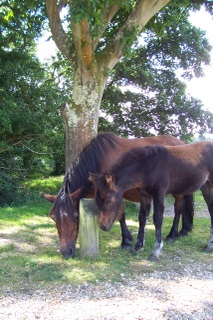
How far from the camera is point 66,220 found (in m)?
5.07

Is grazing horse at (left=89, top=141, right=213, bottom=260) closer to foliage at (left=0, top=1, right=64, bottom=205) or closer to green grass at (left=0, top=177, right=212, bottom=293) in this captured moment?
green grass at (left=0, top=177, right=212, bottom=293)

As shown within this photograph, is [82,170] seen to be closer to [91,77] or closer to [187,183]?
[187,183]

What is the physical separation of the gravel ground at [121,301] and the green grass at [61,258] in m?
0.24

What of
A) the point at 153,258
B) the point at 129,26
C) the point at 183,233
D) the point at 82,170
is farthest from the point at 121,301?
the point at 129,26

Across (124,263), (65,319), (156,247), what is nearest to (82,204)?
(124,263)

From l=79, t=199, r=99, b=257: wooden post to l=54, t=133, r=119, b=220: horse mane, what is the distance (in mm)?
239

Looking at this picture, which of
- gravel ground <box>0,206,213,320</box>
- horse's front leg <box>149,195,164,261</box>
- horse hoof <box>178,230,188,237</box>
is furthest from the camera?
horse hoof <box>178,230,188,237</box>

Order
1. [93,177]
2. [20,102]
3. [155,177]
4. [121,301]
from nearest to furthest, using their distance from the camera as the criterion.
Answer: [121,301] < [93,177] < [155,177] < [20,102]

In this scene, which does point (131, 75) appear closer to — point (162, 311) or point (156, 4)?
point (156, 4)

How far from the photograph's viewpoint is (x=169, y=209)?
1182 cm

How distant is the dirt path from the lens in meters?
3.21

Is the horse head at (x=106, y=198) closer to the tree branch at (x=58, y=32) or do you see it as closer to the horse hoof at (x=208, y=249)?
the horse hoof at (x=208, y=249)

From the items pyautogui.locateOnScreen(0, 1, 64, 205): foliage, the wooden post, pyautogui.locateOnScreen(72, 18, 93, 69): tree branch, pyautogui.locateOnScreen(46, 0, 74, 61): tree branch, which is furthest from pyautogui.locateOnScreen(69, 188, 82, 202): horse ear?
pyautogui.locateOnScreen(0, 1, 64, 205): foliage

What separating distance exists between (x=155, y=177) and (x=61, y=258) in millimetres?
2025
